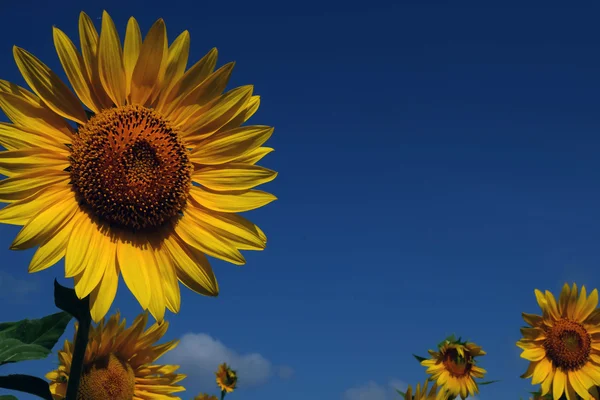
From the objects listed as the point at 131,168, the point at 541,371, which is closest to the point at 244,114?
the point at 131,168

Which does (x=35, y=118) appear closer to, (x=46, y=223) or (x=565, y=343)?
(x=46, y=223)

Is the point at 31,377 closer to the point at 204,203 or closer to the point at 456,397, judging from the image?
the point at 204,203

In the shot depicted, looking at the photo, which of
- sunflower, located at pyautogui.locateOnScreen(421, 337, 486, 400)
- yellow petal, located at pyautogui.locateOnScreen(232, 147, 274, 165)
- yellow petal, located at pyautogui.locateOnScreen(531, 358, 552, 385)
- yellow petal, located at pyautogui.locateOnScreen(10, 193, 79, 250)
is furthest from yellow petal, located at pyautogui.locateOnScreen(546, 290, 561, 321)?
yellow petal, located at pyautogui.locateOnScreen(10, 193, 79, 250)

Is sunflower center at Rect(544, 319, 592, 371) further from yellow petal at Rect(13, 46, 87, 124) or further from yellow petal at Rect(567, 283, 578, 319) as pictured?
yellow petal at Rect(13, 46, 87, 124)

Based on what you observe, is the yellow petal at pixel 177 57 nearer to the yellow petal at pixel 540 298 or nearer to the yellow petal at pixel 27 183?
the yellow petal at pixel 27 183

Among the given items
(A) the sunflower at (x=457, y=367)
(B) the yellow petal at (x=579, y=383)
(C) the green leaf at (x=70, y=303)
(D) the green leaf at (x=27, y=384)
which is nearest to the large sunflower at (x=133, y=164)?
(C) the green leaf at (x=70, y=303)

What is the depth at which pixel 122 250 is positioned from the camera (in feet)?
13.5

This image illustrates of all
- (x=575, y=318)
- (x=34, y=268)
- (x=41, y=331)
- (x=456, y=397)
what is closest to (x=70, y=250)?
(x=34, y=268)

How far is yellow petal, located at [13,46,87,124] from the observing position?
3.84m

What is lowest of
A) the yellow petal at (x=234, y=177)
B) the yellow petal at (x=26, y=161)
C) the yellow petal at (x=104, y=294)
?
the yellow petal at (x=104, y=294)

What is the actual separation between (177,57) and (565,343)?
8.94 meters

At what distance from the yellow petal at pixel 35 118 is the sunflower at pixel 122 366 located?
1940mm

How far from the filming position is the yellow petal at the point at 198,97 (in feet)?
13.9

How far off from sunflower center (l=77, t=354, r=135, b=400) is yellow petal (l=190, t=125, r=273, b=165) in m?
2.07
